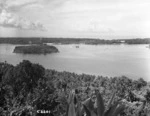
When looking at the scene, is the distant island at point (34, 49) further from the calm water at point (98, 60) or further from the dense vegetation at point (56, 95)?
the dense vegetation at point (56, 95)

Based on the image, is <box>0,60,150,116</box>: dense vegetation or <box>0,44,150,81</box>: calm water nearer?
<box>0,60,150,116</box>: dense vegetation

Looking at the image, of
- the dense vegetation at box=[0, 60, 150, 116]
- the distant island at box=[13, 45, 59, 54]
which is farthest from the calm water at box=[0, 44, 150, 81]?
the dense vegetation at box=[0, 60, 150, 116]

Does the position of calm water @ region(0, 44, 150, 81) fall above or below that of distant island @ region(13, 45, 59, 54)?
below

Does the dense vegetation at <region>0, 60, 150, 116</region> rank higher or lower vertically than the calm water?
higher

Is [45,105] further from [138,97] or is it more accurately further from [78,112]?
[138,97]

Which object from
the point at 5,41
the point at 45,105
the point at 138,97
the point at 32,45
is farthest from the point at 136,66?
the point at 45,105

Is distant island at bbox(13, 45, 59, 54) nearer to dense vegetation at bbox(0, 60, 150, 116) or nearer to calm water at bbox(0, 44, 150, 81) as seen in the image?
calm water at bbox(0, 44, 150, 81)

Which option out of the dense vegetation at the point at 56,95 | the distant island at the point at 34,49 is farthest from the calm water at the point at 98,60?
the dense vegetation at the point at 56,95

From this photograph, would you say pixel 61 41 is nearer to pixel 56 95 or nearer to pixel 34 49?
pixel 34 49
